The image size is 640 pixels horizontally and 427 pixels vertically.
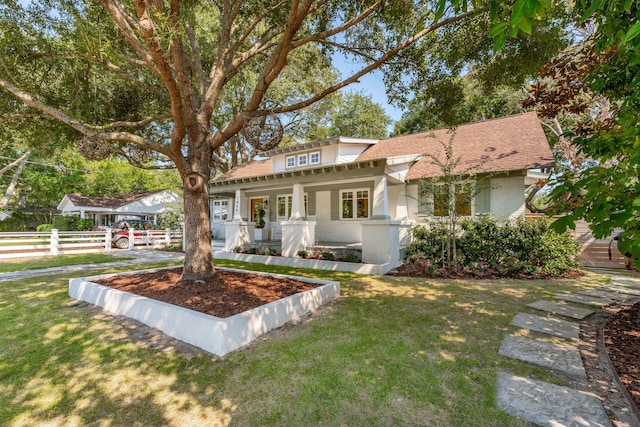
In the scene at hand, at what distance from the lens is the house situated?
30.5 ft

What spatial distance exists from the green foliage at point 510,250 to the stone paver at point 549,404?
18.5 ft

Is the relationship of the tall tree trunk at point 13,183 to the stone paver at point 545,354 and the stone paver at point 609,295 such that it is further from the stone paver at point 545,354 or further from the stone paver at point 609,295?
the stone paver at point 609,295

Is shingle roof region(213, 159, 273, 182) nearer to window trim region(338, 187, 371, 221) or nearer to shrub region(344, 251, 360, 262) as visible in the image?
window trim region(338, 187, 371, 221)

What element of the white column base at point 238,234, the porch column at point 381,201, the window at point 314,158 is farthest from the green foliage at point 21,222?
the porch column at point 381,201

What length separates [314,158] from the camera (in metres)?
14.0

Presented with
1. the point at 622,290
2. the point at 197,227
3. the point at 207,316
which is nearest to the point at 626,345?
the point at 622,290

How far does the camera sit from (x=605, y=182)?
95.1 inches

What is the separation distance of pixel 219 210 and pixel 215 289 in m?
14.7

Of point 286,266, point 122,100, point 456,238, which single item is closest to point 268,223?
point 286,266

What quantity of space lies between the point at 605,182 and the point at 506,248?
6.96m

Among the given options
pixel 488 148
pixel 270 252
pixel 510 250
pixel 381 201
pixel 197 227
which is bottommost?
pixel 270 252

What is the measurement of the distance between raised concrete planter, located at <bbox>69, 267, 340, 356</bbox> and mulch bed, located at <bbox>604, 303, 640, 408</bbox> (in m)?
3.92

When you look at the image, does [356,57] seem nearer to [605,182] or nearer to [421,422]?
[605,182]

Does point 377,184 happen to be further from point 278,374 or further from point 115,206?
point 115,206
